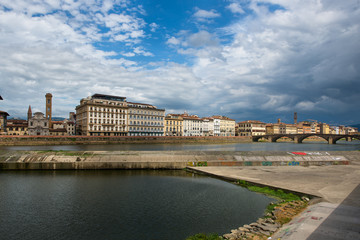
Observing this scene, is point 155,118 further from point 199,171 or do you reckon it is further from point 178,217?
point 178,217

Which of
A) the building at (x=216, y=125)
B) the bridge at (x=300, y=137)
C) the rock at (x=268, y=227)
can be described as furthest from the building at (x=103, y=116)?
the rock at (x=268, y=227)

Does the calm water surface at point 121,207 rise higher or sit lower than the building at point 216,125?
lower

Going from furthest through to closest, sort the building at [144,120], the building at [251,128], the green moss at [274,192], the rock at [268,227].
→ the building at [251,128]
the building at [144,120]
the green moss at [274,192]
the rock at [268,227]

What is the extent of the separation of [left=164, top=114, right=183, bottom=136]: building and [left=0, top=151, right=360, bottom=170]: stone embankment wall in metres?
105

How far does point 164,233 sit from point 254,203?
295 inches

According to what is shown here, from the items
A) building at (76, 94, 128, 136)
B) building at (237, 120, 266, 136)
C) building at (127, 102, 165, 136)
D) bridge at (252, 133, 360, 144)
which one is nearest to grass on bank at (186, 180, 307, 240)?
building at (76, 94, 128, 136)

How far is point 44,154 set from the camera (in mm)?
31531

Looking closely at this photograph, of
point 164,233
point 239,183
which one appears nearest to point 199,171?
point 239,183

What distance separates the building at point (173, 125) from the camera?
139900mm

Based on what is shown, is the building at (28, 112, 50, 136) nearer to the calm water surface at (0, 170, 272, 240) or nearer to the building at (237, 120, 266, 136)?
the calm water surface at (0, 170, 272, 240)

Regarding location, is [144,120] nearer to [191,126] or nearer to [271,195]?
[191,126]

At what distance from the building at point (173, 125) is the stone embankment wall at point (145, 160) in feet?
344

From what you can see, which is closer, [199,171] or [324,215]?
[324,215]

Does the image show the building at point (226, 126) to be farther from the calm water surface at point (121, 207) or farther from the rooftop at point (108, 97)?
the calm water surface at point (121, 207)
